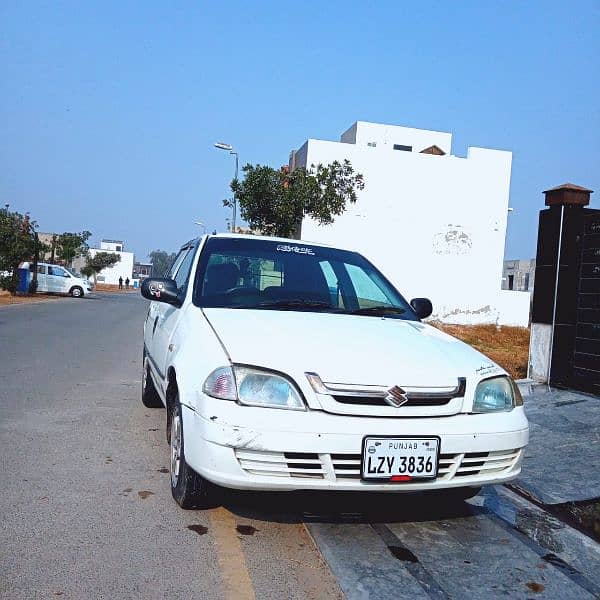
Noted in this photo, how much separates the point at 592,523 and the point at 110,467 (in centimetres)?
323

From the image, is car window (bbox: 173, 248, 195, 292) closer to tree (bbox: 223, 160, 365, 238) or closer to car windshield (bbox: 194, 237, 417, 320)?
car windshield (bbox: 194, 237, 417, 320)

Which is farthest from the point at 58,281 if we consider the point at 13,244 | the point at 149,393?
the point at 149,393

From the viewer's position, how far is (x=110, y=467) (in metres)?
4.56

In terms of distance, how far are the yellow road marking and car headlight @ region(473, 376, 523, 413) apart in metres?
1.41

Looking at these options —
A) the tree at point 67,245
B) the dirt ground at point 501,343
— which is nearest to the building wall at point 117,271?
the tree at point 67,245

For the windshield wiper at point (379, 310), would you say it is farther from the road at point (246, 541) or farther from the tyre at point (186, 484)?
the tyre at point (186, 484)

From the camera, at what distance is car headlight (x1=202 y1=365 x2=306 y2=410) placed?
3.15 metres

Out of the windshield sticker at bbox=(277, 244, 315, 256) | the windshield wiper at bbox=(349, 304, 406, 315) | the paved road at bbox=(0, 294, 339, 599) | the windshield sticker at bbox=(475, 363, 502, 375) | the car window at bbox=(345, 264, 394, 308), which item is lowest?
the paved road at bbox=(0, 294, 339, 599)

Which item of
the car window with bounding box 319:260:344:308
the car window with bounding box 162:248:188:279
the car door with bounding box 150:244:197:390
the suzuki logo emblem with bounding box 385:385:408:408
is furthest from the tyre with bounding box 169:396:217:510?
the car window with bounding box 162:248:188:279

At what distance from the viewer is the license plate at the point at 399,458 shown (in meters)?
3.12

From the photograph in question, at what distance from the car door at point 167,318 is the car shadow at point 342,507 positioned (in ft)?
3.61

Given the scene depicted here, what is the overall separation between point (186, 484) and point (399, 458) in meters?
1.23

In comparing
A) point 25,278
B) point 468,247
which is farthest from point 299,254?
point 25,278

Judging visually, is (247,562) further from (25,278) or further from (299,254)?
(25,278)
